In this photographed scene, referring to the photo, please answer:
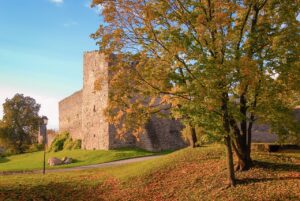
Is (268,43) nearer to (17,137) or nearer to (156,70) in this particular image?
(156,70)

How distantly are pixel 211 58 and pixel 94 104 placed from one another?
21781mm

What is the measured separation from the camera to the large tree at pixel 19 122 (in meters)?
54.8

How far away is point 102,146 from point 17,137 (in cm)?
3097

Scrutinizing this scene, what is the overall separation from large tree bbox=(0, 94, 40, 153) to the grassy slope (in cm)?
4063

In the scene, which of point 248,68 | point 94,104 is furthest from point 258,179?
point 94,104

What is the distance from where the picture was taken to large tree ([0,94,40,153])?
180 feet

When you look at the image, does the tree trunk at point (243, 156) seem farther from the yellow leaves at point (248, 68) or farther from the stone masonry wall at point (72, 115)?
the stone masonry wall at point (72, 115)

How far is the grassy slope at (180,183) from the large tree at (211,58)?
1101 mm

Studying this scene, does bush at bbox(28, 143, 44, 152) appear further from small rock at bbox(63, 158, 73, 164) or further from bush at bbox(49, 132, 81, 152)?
small rock at bbox(63, 158, 73, 164)

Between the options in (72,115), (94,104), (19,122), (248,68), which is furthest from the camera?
(19,122)

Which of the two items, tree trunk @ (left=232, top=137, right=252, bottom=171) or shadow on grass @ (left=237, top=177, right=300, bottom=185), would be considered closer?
shadow on grass @ (left=237, top=177, right=300, bottom=185)

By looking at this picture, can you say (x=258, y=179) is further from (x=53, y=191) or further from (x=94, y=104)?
(x=94, y=104)

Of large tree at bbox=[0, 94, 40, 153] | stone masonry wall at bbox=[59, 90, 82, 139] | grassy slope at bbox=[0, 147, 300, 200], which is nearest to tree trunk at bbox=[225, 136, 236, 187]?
grassy slope at bbox=[0, 147, 300, 200]

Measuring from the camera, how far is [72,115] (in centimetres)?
4362
